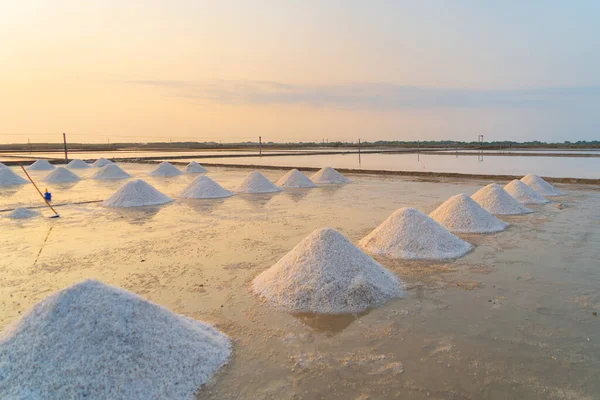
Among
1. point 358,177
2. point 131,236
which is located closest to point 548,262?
point 131,236

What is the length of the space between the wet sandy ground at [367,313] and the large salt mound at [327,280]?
14cm

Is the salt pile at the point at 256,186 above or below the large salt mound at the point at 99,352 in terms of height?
above

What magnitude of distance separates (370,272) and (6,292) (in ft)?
10.7

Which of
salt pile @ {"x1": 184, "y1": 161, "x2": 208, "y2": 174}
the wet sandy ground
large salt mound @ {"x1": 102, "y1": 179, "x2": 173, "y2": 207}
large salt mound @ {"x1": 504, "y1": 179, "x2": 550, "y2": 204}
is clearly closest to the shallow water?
salt pile @ {"x1": 184, "y1": 161, "x2": 208, "y2": 174}

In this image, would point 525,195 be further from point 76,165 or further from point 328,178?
point 76,165

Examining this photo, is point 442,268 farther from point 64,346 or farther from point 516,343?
point 64,346

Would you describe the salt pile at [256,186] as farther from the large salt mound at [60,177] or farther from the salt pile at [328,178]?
the large salt mound at [60,177]

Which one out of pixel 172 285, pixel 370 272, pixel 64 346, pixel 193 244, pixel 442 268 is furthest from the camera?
pixel 193 244

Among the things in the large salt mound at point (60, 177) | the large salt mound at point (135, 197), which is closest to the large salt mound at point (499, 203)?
the large salt mound at point (135, 197)

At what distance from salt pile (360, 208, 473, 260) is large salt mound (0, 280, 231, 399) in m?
2.75

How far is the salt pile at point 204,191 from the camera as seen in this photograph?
9.35 metres

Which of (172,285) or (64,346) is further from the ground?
(64,346)

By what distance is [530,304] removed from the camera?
3139mm

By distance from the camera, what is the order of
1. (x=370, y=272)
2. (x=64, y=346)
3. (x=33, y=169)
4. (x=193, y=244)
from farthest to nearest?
(x=33, y=169) → (x=193, y=244) → (x=370, y=272) → (x=64, y=346)
